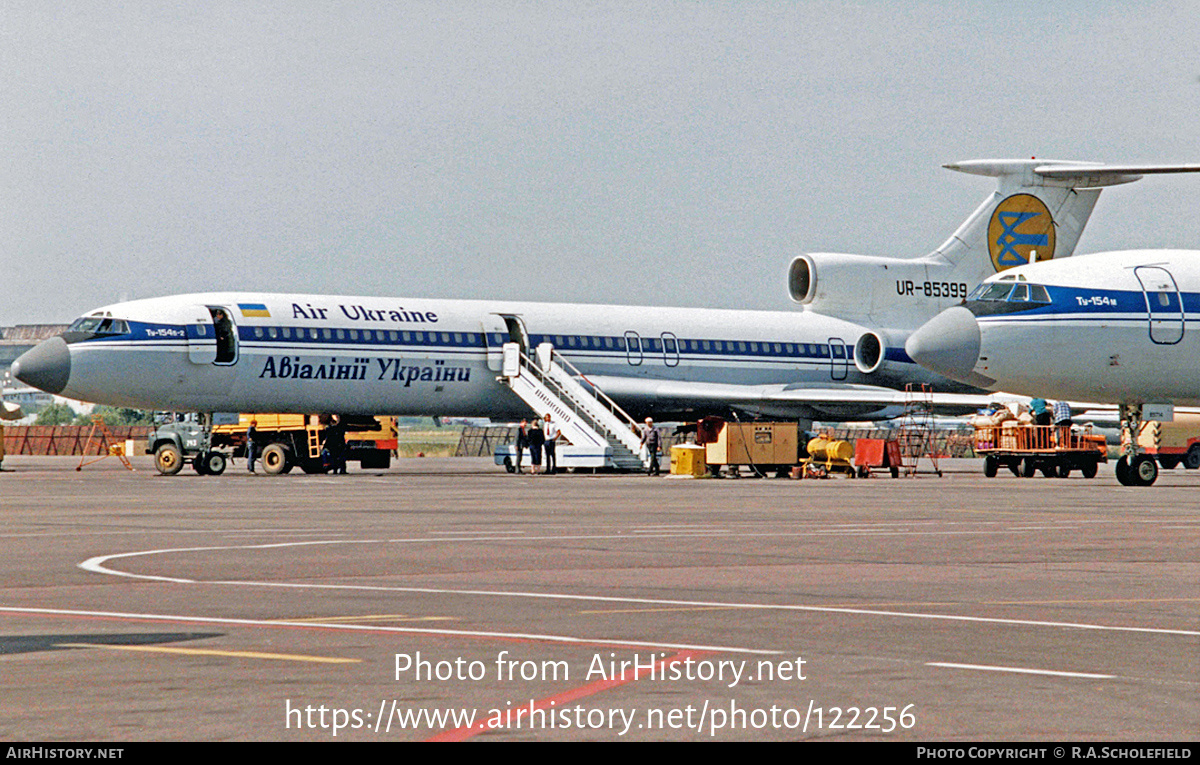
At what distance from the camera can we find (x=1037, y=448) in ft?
134

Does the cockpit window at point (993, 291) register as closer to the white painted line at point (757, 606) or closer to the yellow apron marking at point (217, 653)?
the white painted line at point (757, 606)

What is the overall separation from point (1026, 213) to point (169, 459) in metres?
26.6

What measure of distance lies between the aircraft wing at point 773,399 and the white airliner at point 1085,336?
12.4m

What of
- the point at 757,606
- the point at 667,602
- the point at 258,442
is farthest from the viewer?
the point at 258,442

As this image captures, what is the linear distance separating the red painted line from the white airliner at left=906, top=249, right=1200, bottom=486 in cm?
2453

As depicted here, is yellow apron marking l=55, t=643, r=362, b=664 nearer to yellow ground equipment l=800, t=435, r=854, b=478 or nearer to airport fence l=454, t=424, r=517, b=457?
yellow ground equipment l=800, t=435, r=854, b=478

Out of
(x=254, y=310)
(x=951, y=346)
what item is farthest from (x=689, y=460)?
(x=254, y=310)

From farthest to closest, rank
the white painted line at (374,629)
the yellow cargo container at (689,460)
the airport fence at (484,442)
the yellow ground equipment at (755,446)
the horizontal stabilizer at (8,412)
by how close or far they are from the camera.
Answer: the airport fence at (484,442) < the horizontal stabilizer at (8,412) < the yellow cargo container at (689,460) < the yellow ground equipment at (755,446) < the white painted line at (374,629)

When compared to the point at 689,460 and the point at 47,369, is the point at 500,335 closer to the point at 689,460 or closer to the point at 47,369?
the point at 689,460

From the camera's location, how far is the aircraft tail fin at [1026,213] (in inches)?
1900

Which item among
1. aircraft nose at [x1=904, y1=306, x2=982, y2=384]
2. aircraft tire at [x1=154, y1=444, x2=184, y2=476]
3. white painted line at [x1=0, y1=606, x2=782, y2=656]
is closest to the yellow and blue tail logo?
aircraft nose at [x1=904, y1=306, x2=982, y2=384]

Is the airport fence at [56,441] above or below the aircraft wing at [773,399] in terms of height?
below

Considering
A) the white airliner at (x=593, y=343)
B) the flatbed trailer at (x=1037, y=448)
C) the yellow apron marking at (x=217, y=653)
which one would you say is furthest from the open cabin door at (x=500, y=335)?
the yellow apron marking at (x=217, y=653)

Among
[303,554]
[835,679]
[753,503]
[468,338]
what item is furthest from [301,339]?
[835,679]
